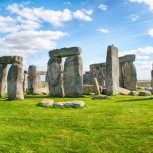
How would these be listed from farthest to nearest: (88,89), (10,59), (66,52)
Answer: (88,89) → (66,52) → (10,59)

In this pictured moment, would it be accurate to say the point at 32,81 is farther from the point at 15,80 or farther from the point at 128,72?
the point at 15,80

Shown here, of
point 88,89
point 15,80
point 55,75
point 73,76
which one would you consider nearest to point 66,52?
point 73,76

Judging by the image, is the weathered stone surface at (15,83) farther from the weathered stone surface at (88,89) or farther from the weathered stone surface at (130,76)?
the weathered stone surface at (130,76)

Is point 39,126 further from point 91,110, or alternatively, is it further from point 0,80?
point 0,80

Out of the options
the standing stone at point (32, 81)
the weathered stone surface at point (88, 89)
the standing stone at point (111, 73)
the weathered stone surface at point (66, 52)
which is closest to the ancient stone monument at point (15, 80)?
the weathered stone surface at point (66, 52)

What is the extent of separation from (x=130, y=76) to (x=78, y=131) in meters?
19.9

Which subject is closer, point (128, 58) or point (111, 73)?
point (111, 73)

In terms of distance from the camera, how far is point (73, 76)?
2019cm

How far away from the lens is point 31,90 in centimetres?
2555

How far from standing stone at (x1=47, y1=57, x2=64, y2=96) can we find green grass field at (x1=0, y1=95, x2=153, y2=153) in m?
9.46

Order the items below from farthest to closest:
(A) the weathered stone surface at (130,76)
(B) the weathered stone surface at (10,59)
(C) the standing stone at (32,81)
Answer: (A) the weathered stone surface at (130,76), (C) the standing stone at (32,81), (B) the weathered stone surface at (10,59)

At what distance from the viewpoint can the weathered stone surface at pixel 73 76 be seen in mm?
19938

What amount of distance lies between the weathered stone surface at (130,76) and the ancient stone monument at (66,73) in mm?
8626

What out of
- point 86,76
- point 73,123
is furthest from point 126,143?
point 86,76
